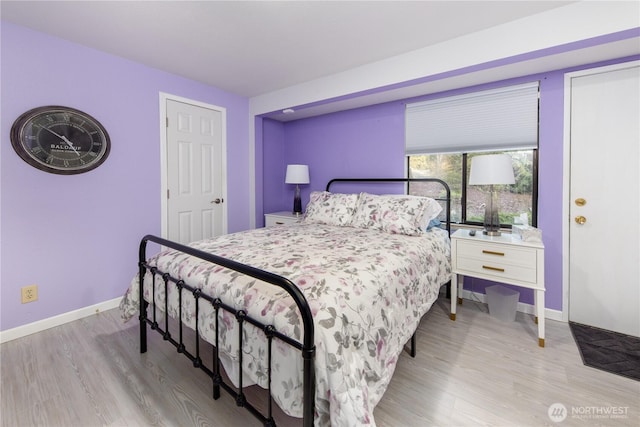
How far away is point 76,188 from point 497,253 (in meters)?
3.52

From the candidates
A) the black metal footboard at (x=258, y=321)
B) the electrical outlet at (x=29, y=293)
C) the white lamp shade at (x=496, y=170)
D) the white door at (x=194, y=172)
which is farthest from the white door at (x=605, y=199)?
the electrical outlet at (x=29, y=293)

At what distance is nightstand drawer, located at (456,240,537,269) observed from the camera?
2205 millimetres

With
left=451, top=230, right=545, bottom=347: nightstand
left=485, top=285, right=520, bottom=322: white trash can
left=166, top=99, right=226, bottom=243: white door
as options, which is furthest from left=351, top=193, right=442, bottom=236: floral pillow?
left=166, top=99, right=226, bottom=243: white door

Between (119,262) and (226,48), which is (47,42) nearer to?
(226,48)

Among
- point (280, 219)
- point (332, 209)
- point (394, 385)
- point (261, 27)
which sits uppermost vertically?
point (261, 27)

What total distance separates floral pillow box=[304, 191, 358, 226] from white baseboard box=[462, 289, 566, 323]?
55.1 inches

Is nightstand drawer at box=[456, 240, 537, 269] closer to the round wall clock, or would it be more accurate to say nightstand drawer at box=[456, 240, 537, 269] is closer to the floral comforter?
the floral comforter

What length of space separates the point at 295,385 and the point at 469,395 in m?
1.11

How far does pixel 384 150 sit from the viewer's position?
3465mm

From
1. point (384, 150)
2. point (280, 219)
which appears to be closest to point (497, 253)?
point (384, 150)

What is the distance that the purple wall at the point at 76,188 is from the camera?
2215mm

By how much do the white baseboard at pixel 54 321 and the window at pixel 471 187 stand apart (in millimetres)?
3255

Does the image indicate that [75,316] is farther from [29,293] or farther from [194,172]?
[194,172]

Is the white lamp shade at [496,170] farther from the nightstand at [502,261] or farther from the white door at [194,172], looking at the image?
the white door at [194,172]
